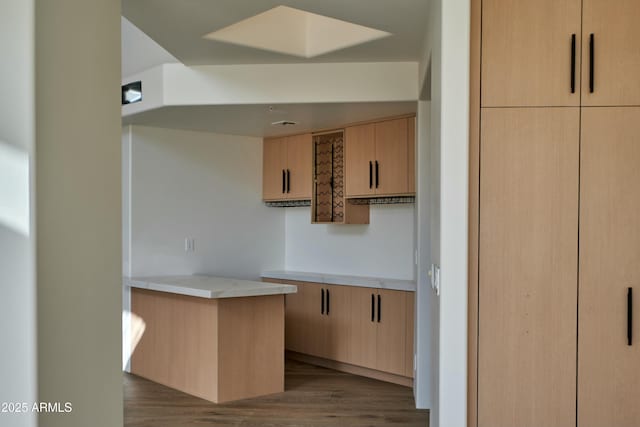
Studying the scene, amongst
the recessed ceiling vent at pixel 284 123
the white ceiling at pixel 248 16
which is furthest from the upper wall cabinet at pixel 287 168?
the white ceiling at pixel 248 16

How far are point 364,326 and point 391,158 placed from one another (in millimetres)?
1498

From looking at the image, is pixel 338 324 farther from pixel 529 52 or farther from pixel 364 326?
pixel 529 52

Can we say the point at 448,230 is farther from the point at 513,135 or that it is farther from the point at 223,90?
the point at 223,90

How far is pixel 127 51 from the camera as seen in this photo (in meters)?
4.64

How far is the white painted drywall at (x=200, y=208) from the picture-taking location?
538 cm

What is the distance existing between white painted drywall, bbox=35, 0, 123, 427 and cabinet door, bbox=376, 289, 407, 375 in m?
2.71

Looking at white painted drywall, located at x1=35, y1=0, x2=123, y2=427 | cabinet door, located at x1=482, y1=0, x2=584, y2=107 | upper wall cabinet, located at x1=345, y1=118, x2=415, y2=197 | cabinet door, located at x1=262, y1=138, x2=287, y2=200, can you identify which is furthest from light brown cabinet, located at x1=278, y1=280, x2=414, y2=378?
white painted drywall, located at x1=35, y1=0, x2=123, y2=427

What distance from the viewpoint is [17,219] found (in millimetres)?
2092

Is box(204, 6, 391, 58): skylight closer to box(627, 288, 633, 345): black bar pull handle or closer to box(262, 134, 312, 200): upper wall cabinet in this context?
box(262, 134, 312, 200): upper wall cabinet

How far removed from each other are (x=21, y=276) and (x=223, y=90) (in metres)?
2.58

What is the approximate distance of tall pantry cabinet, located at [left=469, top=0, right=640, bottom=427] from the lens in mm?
2461

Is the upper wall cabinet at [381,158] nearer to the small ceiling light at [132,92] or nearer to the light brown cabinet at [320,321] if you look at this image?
the light brown cabinet at [320,321]

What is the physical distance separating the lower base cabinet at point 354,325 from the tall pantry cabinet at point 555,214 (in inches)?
90.9

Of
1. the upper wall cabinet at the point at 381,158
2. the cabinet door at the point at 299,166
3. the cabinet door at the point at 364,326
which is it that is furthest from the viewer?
the cabinet door at the point at 299,166
